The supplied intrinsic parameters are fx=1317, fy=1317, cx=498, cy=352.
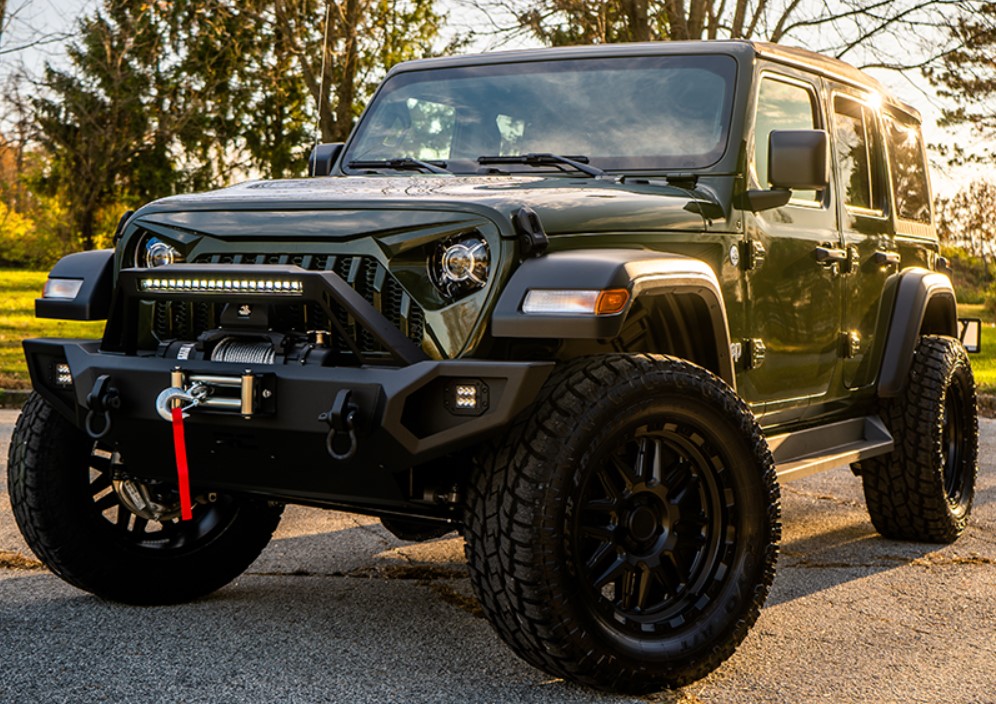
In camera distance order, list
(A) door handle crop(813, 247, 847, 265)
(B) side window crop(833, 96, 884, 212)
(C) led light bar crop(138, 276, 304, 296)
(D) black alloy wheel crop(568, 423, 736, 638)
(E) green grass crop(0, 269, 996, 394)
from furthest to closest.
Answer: (E) green grass crop(0, 269, 996, 394), (B) side window crop(833, 96, 884, 212), (A) door handle crop(813, 247, 847, 265), (D) black alloy wheel crop(568, 423, 736, 638), (C) led light bar crop(138, 276, 304, 296)

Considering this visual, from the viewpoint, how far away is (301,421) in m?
3.71

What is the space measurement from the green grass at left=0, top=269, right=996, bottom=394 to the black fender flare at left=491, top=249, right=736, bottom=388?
9.31 m

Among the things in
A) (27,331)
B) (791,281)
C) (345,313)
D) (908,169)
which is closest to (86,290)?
(345,313)

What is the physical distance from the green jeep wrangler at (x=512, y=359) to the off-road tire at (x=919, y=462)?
26.8 inches

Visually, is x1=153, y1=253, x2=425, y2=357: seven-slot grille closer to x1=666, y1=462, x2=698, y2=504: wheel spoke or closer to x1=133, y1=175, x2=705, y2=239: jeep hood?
x1=133, y1=175, x2=705, y2=239: jeep hood

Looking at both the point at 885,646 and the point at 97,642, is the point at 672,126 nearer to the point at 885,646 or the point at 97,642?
the point at 885,646

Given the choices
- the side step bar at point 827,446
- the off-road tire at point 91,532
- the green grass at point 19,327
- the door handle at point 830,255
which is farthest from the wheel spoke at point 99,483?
the green grass at point 19,327

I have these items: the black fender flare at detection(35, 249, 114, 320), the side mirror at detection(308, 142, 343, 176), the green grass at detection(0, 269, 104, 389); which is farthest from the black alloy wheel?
the green grass at detection(0, 269, 104, 389)

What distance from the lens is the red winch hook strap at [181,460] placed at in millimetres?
3832

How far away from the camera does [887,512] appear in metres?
6.21

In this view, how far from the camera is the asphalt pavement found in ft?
12.6

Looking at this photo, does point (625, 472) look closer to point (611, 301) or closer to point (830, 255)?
point (611, 301)

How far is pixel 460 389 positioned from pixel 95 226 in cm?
3779

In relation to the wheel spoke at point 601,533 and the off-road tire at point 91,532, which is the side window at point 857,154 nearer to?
the wheel spoke at point 601,533
